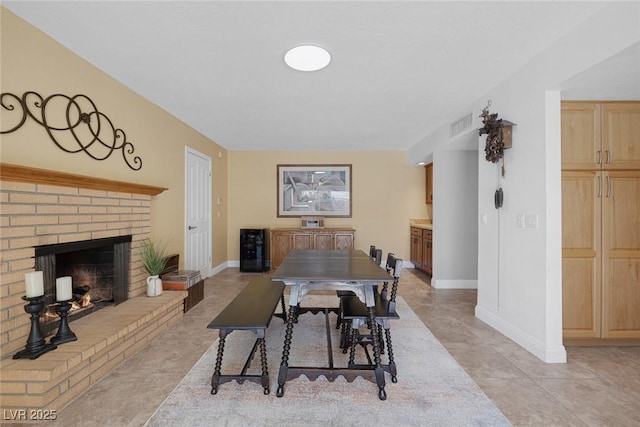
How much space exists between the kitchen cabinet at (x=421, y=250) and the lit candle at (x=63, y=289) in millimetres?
A: 4592

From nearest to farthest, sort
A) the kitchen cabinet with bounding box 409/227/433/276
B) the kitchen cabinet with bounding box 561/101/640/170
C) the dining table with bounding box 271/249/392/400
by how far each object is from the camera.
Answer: the dining table with bounding box 271/249/392/400, the kitchen cabinet with bounding box 561/101/640/170, the kitchen cabinet with bounding box 409/227/433/276

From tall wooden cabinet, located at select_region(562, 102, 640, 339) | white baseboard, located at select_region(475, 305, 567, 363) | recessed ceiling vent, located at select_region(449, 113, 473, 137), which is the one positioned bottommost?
white baseboard, located at select_region(475, 305, 567, 363)

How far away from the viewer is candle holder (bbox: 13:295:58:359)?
1704 millimetres

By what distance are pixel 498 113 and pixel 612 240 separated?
4.80 ft

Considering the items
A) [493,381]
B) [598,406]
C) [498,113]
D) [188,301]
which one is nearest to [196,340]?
[188,301]

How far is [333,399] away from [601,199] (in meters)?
2.68

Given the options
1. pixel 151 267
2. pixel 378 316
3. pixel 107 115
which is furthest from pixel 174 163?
pixel 378 316

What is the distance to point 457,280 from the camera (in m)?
4.40

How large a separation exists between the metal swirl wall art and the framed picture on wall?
3.25m

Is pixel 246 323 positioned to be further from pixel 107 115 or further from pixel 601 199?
pixel 601 199

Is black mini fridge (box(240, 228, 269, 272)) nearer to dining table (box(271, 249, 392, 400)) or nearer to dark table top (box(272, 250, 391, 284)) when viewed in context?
dark table top (box(272, 250, 391, 284))

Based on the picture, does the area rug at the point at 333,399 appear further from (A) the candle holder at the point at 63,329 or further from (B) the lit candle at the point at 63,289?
(B) the lit candle at the point at 63,289

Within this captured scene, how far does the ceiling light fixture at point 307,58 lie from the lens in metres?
2.21

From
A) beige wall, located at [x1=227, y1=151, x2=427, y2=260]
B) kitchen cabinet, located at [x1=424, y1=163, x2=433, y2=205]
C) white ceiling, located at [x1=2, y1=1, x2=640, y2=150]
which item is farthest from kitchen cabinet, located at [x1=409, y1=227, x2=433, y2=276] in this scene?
white ceiling, located at [x1=2, y1=1, x2=640, y2=150]
